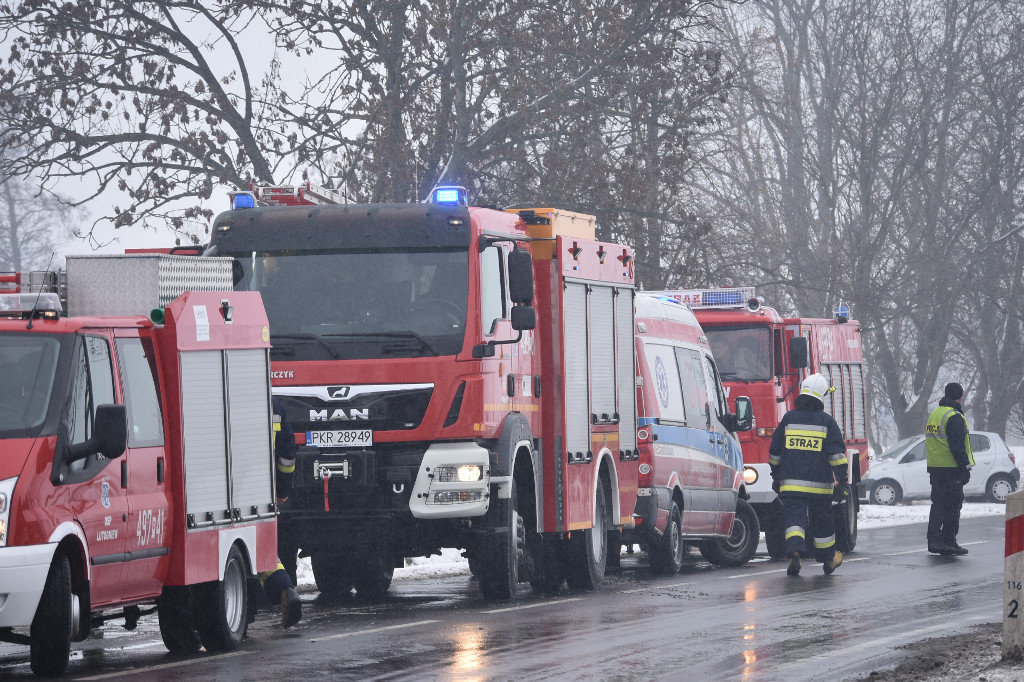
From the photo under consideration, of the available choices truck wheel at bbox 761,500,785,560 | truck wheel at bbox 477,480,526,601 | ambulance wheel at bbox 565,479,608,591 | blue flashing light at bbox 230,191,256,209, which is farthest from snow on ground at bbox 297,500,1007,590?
truck wheel at bbox 761,500,785,560

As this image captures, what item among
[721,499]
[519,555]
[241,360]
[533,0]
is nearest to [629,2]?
[533,0]

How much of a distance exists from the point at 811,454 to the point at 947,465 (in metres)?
3.25

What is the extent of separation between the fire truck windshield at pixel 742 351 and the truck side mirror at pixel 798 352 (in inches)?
16.2

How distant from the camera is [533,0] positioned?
24.6 meters

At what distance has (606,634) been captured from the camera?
11289 millimetres

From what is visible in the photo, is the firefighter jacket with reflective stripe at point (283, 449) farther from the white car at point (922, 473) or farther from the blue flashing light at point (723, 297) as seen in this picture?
the white car at point (922, 473)

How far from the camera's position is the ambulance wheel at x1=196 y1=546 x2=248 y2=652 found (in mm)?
10656

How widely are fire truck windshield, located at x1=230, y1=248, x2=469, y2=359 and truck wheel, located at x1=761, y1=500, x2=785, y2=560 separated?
8.52 meters

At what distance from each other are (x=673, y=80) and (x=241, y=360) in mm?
15658

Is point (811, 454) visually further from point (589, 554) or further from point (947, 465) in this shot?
point (947, 465)

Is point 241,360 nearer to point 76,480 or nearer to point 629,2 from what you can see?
point 76,480

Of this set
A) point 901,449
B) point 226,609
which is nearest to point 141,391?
point 226,609

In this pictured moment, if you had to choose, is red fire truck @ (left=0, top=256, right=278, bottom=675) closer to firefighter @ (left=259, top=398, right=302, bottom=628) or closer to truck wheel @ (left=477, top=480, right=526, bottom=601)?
firefighter @ (left=259, top=398, right=302, bottom=628)

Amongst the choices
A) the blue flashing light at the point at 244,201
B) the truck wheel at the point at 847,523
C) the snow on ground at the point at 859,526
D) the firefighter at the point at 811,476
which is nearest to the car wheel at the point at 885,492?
the snow on ground at the point at 859,526
